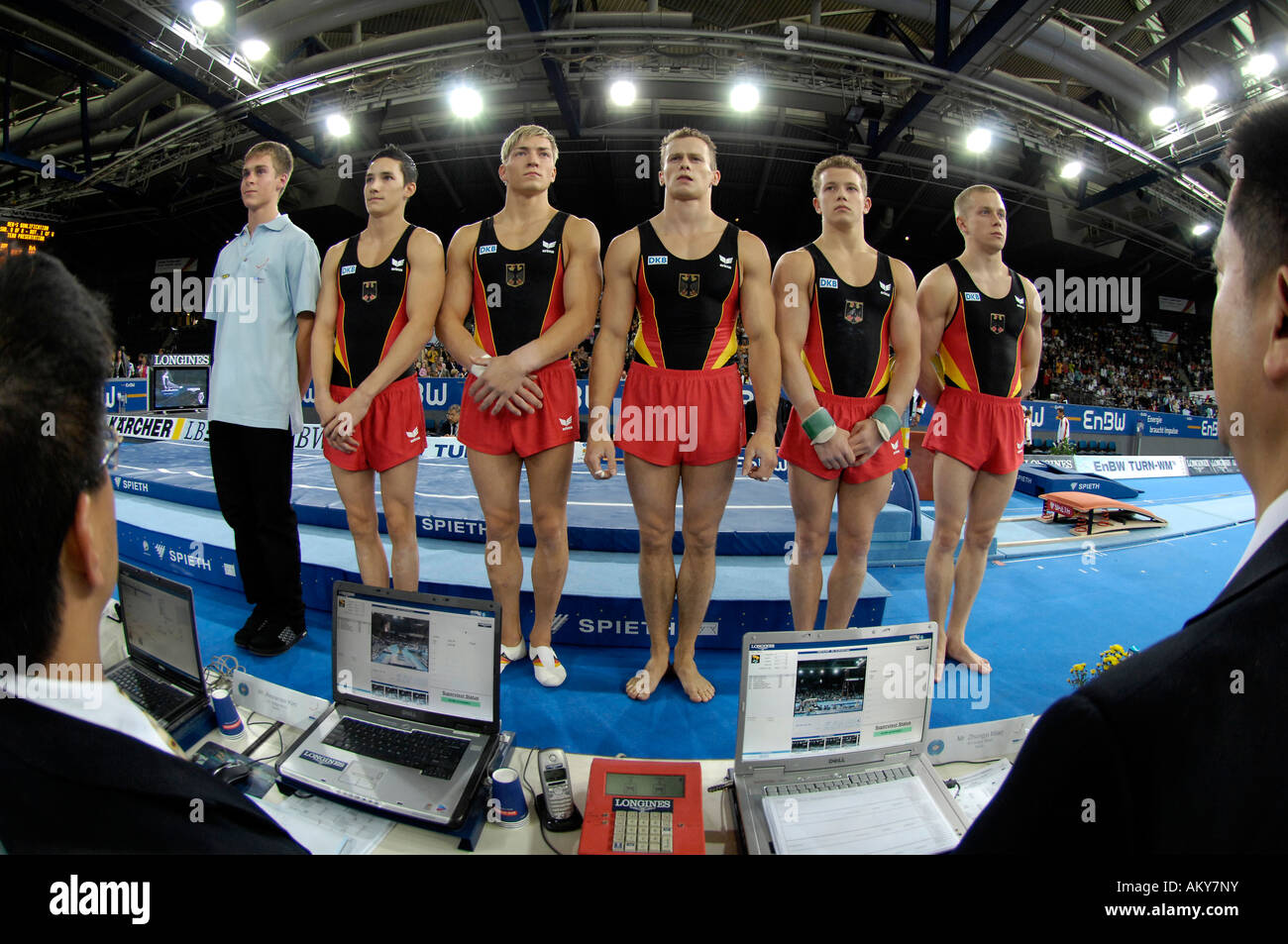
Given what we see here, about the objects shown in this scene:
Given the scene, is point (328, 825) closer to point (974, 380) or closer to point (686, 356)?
point (686, 356)

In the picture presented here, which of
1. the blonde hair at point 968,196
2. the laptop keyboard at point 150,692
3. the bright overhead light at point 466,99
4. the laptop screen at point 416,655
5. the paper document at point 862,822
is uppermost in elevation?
the bright overhead light at point 466,99

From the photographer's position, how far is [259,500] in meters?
2.71

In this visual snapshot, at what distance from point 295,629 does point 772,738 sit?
265 cm

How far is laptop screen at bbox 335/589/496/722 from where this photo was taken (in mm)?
1630

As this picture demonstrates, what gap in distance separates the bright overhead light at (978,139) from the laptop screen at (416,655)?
1103 centimetres

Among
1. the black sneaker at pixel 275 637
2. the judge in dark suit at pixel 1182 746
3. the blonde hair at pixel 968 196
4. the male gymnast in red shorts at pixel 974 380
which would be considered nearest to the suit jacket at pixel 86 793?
the judge in dark suit at pixel 1182 746

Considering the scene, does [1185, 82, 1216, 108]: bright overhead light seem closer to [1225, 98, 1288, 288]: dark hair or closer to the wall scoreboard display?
[1225, 98, 1288, 288]: dark hair

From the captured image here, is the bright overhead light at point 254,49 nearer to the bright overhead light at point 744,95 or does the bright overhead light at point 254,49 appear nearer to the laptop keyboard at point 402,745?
the bright overhead light at point 744,95

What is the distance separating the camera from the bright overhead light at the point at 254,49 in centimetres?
779

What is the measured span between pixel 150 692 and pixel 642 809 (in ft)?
5.27

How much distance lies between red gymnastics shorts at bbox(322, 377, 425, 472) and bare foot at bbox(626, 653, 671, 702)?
1.45 m

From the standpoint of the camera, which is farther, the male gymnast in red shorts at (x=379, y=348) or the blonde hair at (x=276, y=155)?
the blonde hair at (x=276, y=155)

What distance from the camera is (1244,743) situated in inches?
16.4

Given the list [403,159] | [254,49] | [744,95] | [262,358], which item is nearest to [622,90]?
[744,95]
